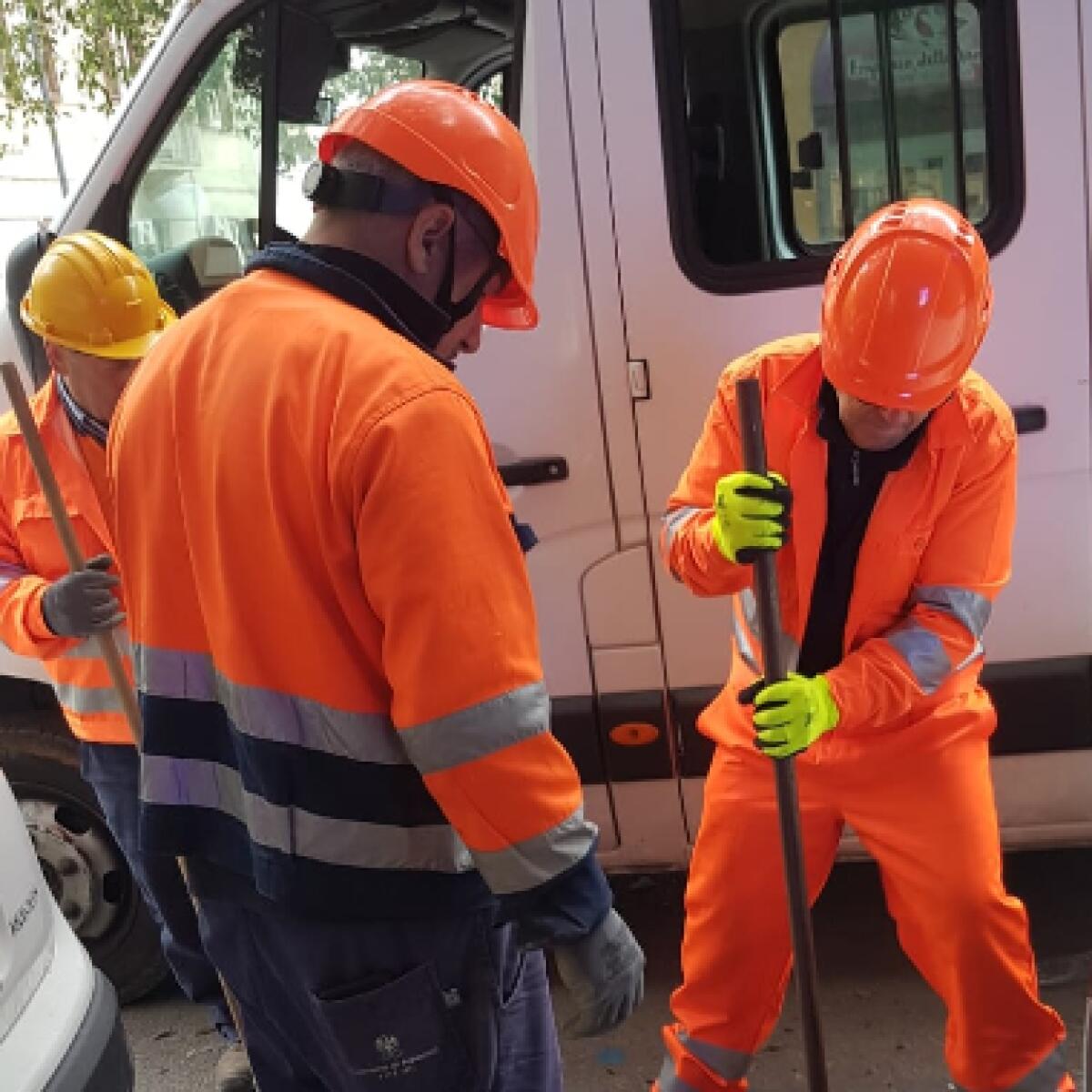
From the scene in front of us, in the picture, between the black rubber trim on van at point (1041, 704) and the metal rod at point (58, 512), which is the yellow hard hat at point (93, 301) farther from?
the black rubber trim on van at point (1041, 704)

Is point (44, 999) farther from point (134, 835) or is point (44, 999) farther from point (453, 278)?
point (453, 278)

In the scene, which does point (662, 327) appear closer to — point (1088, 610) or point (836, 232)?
point (836, 232)

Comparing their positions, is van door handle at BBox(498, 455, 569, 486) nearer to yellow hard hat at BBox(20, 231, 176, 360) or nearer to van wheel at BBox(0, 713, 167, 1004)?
yellow hard hat at BBox(20, 231, 176, 360)

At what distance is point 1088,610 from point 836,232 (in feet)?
3.31

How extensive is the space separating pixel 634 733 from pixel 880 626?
77 cm

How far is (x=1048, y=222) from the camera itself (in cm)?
262

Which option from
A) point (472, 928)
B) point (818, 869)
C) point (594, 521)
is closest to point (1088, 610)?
point (818, 869)

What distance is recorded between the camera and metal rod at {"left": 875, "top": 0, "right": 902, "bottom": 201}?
265cm

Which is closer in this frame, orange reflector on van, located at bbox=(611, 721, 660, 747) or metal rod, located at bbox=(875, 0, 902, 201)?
metal rod, located at bbox=(875, 0, 902, 201)

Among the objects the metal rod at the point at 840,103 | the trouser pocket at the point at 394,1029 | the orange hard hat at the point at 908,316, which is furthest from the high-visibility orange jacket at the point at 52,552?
the metal rod at the point at 840,103

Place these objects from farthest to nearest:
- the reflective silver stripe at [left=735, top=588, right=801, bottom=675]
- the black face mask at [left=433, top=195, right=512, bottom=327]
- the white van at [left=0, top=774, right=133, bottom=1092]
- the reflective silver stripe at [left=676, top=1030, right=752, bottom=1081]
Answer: the reflective silver stripe at [left=676, top=1030, right=752, bottom=1081], the reflective silver stripe at [left=735, top=588, right=801, bottom=675], the white van at [left=0, top=774, right=133, bottom=1092], the black face mask at [left=433, top=195, right=512, bottom=327]

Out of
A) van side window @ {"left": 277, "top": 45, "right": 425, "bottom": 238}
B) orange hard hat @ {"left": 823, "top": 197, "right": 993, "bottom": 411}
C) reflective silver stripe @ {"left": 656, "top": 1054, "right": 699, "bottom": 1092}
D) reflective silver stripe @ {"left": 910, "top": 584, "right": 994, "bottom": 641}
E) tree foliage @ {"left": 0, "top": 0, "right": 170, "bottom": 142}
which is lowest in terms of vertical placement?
reflective silver stripe @ {"left": 656, "top": 1054, "right": 699, "bottom": 1092}

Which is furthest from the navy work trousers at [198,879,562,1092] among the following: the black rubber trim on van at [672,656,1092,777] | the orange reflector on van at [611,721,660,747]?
the black rubber trim on van at [672,656,1092,777]

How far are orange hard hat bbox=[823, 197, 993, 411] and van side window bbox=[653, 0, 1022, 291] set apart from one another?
55 cm
